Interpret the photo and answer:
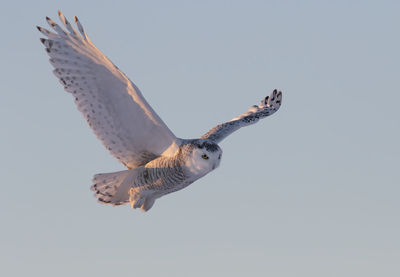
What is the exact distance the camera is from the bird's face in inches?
547

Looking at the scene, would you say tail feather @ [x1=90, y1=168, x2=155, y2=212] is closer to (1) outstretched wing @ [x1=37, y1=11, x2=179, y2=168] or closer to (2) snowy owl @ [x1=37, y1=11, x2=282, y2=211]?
(2) snowy owl @ [x1=37, y1=11, x2=282, y2=211]

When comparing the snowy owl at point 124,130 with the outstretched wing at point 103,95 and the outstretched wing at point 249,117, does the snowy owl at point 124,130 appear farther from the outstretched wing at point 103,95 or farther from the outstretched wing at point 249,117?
the outstretched wing at point 249,117

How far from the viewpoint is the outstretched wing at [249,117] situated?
619 inches

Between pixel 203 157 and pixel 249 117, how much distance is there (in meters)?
3.38

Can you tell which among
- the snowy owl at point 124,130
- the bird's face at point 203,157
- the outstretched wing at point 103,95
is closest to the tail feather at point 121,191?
the snowy owl at point 124,130

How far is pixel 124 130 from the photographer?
582 inches

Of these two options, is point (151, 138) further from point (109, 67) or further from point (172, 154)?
point (109, 67)

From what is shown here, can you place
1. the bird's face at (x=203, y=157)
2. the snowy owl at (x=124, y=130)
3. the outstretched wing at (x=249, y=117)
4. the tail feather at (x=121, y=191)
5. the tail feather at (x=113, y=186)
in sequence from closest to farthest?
the bird's face at (x=203, y=157), the snowy owl at (x=124, y=130), the tail feather at (x=121, y=191), the tail feather at (x=113, y=186), the outstretched wing at (x=249, y=117)

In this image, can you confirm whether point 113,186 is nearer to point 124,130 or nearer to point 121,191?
point 121,191

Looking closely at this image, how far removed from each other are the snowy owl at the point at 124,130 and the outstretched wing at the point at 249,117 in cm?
136

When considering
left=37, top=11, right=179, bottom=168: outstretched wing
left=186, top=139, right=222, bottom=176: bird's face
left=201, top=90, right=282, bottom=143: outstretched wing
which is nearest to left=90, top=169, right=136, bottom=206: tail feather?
left=37, top=11, right=179, bottom=168: outstretched wing

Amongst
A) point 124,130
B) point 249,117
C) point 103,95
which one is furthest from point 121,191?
point 249,117

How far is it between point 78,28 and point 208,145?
3177 millimetres

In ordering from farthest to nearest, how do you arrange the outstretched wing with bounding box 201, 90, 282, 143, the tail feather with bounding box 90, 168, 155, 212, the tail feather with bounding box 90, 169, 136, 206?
1. the outstretched wing with bounding box 201, 90, 282, 143
2. the tail feather with bounding box 90, 169, 136, 206
3. the tail feather with bounding box 90, 168, 155, 212
